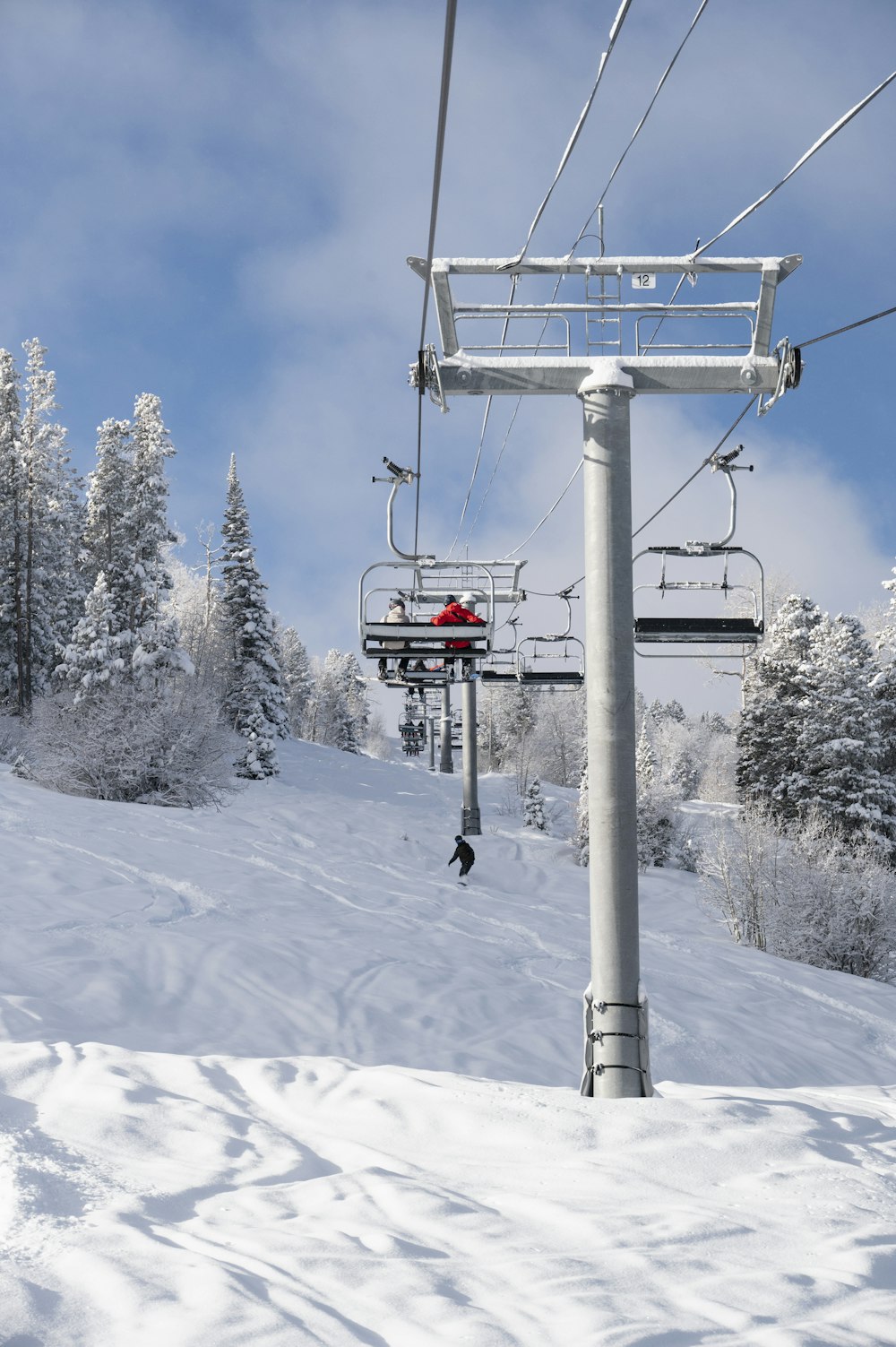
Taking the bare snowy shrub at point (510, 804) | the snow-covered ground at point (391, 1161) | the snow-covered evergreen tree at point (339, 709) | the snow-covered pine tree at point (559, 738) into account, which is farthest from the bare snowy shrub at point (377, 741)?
the snow-covered ground at point (391, 1161)

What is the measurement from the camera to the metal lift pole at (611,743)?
654 centimetres

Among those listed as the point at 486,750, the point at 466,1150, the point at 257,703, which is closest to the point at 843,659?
the point at 257,703

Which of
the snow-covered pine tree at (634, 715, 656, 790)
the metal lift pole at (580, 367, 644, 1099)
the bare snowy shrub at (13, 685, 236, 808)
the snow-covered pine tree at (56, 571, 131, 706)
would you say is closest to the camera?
the metal lift pole at (580, 367, 644, 1099)

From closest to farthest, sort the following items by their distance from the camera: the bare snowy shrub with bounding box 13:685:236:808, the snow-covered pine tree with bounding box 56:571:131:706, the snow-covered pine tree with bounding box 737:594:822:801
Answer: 1. the bare snowy shrub with bounding box 13:685:236:808
2. the snow-covered pine tree with bounding box 56:571:131:706
3. the snow-covered pine tree with bounding box 737:594:822:801

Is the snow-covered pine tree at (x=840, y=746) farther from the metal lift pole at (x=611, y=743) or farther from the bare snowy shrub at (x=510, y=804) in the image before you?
the metal lift pole at (x=611, y=743)

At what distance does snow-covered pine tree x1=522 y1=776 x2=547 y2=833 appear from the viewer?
43531 millimetres

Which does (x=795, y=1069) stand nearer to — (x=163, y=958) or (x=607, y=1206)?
(x=163, y=958)

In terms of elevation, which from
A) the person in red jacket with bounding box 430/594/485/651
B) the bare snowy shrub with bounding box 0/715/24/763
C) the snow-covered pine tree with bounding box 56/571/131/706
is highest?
the snow-covered pine tree with bounding box 56/571/131/706

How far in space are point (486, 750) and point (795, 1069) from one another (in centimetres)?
7202

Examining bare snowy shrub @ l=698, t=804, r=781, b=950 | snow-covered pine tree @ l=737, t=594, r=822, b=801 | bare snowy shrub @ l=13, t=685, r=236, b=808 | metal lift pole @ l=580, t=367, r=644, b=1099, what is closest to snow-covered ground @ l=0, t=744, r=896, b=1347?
metal lift pole @ l=580, t=367, r=644, b=1099

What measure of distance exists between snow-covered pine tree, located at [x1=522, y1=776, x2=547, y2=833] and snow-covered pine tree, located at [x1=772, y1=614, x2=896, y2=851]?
10409mm

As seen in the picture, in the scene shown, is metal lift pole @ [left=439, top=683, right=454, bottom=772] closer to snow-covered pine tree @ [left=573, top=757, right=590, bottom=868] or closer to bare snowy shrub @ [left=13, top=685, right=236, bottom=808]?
snow-covered pine tree @ [left=573, top=757, right=590, bottom=868]

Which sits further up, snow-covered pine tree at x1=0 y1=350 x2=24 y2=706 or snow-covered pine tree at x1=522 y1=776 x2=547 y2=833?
snow-covered pine tree at x1=0 y1=350 x2=24 y2=706

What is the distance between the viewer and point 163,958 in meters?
11.8
